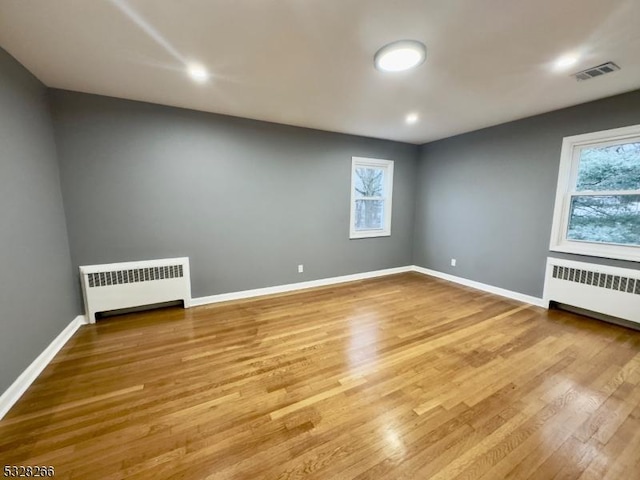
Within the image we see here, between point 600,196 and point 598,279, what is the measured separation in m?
0.96

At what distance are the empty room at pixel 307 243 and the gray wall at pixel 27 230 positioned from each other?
0.08ft

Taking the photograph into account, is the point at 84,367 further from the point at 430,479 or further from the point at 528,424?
the point at 528,424

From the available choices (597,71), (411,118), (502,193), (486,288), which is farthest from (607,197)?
(411,118)

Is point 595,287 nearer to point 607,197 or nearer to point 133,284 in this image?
point 607,197

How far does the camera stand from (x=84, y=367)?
2.14 m

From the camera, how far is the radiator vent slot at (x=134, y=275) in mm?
2848

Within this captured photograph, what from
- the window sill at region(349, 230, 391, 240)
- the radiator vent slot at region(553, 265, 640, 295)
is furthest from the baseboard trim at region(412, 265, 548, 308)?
the window sill at region(349, 230, 391, 240)

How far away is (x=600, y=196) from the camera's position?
2990 mm

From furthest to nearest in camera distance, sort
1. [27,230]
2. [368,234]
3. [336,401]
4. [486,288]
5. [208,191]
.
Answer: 1. [368,234]
2. [486,288]
3. [208,191]
4. [27,230]
5. [336,401]

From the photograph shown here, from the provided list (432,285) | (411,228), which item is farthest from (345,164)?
(432,285)

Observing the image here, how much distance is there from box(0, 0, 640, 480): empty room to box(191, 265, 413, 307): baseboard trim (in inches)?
1.8

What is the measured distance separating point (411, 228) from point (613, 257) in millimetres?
2800

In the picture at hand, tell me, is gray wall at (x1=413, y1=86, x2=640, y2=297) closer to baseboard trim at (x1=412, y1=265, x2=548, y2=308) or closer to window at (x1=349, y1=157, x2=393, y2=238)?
baseboard trim at (x1=412, y1=265, x2=548, y2=308)

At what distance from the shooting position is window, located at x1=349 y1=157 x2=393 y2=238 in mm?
4492
